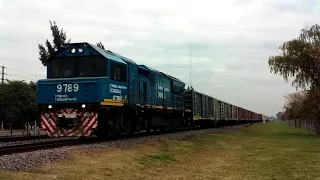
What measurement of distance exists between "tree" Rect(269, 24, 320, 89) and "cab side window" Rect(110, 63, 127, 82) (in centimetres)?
1914

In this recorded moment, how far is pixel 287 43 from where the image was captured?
35125 millimetres

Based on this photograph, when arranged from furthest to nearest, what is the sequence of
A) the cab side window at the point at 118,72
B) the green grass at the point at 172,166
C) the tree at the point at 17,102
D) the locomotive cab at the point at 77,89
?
the tree at the point at 17,102 → the cab side window at the point at 118,72 → the locomotive cab at the point at 77,89 → the green grass at the point at 172,166

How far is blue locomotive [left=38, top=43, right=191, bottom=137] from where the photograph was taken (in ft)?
54.6

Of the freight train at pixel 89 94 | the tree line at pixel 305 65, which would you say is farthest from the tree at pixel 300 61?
the freight train at pixel 89 94

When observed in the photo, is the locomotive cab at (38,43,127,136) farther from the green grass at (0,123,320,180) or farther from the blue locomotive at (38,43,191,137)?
the green grass at (0,123,320,180)

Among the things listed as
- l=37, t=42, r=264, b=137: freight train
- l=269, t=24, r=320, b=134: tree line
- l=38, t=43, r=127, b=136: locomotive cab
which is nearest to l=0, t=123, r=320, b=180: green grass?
l=37, t=42, r=264, b=137: freight train

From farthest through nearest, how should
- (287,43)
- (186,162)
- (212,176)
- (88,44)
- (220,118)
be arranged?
(220,118)
(287,43)
(88,44)
(186,162)
(212,176)

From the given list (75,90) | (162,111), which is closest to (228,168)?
(75,90)

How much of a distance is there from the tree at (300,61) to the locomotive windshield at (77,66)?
21025 millimetres

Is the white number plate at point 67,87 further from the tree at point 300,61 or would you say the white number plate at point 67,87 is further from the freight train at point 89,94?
the tree at point 300,61

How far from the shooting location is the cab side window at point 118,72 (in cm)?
1784

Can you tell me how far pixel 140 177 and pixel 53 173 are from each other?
90.2 inches

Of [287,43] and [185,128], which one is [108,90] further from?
[287,43]

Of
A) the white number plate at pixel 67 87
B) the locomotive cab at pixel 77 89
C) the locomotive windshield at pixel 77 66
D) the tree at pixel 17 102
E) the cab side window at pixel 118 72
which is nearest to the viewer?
the locomotive cab at pixel 77 89
